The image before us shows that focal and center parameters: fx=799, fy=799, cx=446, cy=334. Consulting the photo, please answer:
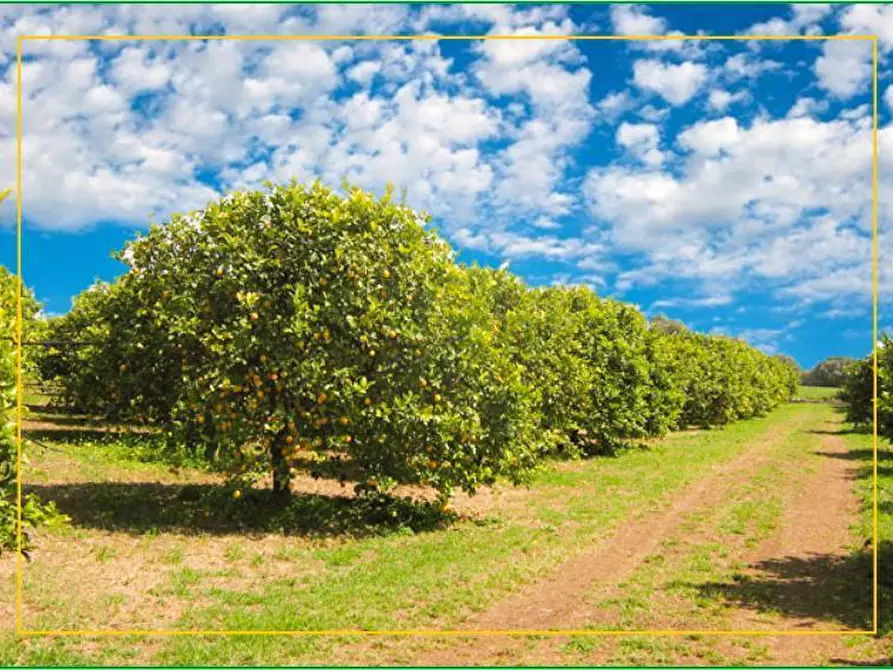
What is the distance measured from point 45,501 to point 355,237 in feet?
27.7

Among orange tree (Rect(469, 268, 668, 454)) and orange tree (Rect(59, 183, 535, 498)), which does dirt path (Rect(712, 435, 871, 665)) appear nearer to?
orange tree (Rect(59, 183, 535, 498))

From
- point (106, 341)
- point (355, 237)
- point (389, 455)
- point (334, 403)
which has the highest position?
point (355, 237)

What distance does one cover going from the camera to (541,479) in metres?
23.2

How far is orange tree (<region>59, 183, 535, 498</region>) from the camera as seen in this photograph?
1419 centimetres

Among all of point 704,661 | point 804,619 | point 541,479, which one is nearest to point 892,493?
point 541,479

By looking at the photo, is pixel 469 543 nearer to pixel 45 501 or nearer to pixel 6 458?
pixel 6 458

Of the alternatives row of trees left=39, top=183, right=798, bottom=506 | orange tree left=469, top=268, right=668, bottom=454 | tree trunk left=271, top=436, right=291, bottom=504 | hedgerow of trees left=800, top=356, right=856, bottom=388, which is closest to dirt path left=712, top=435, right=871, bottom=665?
row of trees left=39, top=183, right=798, bottom=506

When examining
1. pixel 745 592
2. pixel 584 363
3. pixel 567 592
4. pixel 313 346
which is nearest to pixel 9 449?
pixel 313 346

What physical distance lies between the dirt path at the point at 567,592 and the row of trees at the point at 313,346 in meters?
2.87

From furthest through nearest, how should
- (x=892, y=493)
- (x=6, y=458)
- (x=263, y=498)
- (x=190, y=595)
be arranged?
(x=892, y=493) < (x=263, y=498) < (x=190, y=595) < (x=6, y=458)

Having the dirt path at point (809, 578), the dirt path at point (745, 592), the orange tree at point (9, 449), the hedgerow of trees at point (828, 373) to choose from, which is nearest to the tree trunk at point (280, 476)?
the orange tree at point (9, 449)

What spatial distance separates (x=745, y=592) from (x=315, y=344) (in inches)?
317

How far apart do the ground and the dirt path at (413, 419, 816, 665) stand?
40mm

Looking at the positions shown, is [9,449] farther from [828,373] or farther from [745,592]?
[828,373]
